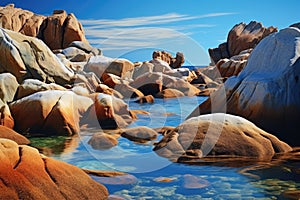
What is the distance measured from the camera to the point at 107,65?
25344 millimetres

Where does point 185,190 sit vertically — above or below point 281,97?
below

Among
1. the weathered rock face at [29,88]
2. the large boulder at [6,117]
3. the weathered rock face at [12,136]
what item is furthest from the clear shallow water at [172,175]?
the weathered rock face at [29,88]

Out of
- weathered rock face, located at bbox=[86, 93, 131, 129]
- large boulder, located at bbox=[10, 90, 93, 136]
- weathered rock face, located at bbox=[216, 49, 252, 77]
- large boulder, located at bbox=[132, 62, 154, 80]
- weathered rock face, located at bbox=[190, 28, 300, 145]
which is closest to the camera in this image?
weathered rock face, located at bbox=[190, 28, 300, 145]

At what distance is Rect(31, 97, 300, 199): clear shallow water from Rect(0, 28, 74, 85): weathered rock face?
5.71 metres


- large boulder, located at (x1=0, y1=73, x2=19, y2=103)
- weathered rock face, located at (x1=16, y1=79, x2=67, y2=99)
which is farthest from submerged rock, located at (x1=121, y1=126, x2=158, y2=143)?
large boulder, located at (x1=0, y1=73, x2=19, y2=103)

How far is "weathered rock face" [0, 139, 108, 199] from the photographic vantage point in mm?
4664

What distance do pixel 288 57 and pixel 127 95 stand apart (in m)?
11.6

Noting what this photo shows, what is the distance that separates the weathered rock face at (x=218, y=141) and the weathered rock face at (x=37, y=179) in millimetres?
2378

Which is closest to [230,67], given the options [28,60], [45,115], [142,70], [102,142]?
[142,70]

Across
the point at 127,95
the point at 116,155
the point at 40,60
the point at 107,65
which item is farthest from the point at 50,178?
the point at 107,65

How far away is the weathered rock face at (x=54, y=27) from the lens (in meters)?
41.7

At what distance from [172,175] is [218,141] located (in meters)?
1.38

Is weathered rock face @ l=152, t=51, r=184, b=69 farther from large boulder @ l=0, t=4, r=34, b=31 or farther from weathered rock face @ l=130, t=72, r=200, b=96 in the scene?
weathered rock face @ l=130, t=72, r=200, b=96

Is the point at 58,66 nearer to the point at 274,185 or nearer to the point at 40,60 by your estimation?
the point at 40,60
